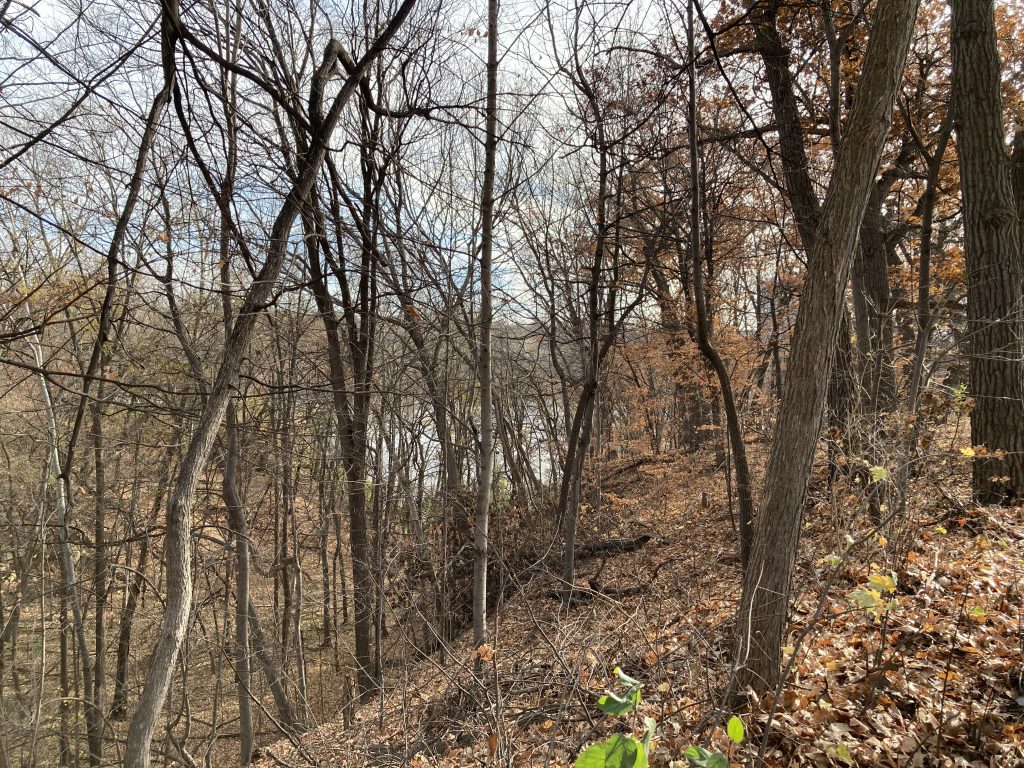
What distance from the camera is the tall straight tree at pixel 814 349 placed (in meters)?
3.19

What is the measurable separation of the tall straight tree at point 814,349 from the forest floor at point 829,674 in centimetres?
23

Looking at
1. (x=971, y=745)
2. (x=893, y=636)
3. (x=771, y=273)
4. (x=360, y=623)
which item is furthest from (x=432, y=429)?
(x=771, y=273)

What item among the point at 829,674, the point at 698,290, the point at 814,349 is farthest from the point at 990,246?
the point at 829,674

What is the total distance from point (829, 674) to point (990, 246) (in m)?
4.69

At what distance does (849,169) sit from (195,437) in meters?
3.78

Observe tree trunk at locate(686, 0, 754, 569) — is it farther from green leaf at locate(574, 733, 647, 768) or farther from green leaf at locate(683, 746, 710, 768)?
green leaf at locate(574, 733, 647, 768)

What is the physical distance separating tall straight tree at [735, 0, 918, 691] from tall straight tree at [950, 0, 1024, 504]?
11.0ft

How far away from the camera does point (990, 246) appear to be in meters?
5.61

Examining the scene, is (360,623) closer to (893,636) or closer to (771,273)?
(893,636)

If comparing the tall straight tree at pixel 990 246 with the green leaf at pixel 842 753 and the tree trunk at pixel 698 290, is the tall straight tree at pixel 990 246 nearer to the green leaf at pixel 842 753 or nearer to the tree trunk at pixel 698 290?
the tree trunk at pixel 698 290

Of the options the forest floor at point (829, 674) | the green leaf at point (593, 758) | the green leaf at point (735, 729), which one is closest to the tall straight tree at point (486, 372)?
the forest floor at point (829, 674)

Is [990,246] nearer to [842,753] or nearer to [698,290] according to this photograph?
[698,290]

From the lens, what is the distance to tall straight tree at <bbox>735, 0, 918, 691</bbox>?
3191 mm

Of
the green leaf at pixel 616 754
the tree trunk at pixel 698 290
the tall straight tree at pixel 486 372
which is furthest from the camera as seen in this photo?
the tree trunk at pixel 698 290
